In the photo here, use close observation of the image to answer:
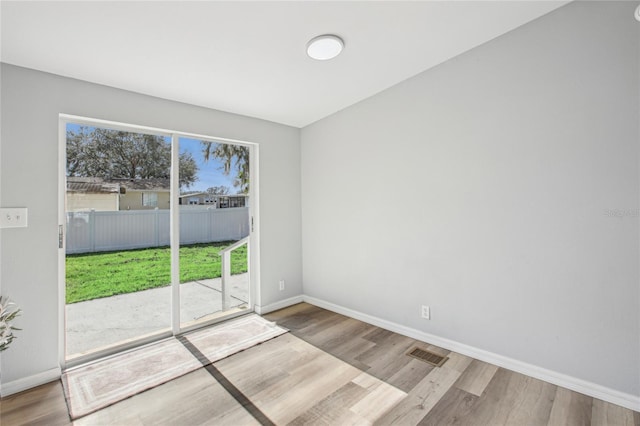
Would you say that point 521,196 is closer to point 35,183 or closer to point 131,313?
point 131,313

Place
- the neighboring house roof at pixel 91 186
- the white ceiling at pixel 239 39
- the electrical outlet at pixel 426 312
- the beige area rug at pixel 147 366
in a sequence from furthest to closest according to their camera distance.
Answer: the electrical outlet at pixel 426 312, the neighboring house roof at pixel 91 186, the beige area rug at pixel 147 366, the white ceiling at pixel 239 39

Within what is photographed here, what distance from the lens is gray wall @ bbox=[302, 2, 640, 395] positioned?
71.2 inches

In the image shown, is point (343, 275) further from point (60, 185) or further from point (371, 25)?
point (60, 185)

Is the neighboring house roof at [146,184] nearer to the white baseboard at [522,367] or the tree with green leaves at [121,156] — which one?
the tree with green leaves at [121,156]

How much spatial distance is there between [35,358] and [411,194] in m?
3.44

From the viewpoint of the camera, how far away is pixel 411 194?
9.26 ft

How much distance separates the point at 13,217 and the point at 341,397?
109 inches

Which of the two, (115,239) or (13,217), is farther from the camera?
(115,239)

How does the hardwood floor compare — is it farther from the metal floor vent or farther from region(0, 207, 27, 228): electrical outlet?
region(0, 207, 27, 228): electrical outlet

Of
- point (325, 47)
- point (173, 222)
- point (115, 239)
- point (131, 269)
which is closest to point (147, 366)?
point (131, 269)

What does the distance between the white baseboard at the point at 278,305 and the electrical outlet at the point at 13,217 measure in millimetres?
2346

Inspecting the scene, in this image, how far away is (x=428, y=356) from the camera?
247cm

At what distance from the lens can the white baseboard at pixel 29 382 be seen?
6.82 ft

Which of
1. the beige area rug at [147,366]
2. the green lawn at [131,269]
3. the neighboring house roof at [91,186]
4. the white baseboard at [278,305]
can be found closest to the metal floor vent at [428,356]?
the beige area rug at [147,366]
